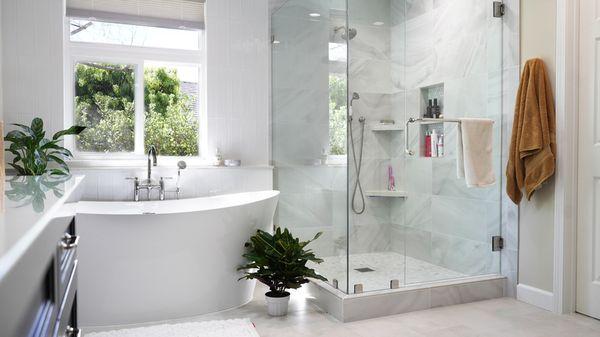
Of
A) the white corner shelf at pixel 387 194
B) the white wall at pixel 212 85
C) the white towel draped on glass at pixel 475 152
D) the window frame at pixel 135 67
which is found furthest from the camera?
the window frame at pixel 135 67

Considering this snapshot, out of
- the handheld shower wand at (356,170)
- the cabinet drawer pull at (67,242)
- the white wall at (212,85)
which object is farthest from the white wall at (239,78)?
the cabinet drawer pull at (67,242)

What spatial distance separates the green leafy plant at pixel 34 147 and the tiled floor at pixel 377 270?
1.92 metres

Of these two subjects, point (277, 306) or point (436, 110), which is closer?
point (277, 306)

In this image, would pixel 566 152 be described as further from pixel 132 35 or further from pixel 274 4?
pixel 132 35

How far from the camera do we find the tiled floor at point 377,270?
3.06 m

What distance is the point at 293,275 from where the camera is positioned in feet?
10.1

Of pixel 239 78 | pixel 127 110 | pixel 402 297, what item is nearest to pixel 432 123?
pixel 402 297

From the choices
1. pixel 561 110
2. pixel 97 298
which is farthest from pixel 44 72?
pixel 561 110

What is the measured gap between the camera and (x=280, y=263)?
3092 millimetres

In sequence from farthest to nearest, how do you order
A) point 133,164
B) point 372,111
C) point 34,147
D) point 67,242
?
point 133,164 < point 34,147 < point 372,111 < point 67,242

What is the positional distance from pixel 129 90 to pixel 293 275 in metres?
2.21

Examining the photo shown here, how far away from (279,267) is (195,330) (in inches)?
25.1

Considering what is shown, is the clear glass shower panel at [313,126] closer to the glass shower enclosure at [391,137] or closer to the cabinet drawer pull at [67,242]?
the glass shower enclosure at [391,137]

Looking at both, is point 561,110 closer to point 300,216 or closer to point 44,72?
point 300,216
